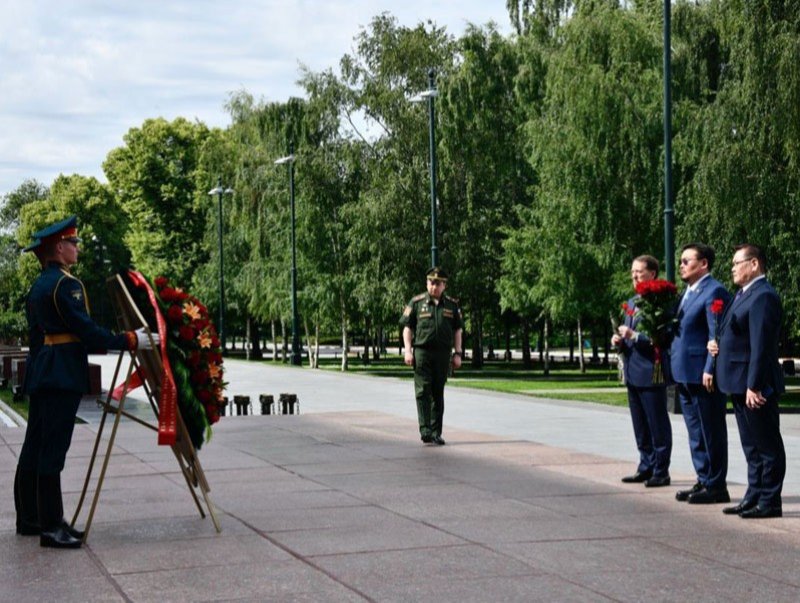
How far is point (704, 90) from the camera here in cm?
2909

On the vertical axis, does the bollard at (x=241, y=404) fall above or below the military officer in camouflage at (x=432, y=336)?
below

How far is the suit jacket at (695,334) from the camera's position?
9852mm

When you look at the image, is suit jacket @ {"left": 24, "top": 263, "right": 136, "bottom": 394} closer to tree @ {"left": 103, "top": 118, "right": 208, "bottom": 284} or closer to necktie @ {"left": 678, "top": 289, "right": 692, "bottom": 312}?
necktie @ {"left": 678, "top": 289, "right": 692, "bottom": 312}

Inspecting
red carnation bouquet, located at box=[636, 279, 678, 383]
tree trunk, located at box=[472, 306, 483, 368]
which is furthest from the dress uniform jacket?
tree trunk, located at box=[472, 306, 483, 368]

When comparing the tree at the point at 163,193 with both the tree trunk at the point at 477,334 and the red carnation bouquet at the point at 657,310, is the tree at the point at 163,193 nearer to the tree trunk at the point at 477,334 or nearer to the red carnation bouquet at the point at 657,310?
the tree trunk at the point at 477,334

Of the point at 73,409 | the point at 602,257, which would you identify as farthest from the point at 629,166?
the point at 73,409

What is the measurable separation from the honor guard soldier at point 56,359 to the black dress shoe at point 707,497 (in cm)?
417

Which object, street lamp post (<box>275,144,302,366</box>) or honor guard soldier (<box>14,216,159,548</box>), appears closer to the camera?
honor guard soldier (<box>14,216,159,548</box>)

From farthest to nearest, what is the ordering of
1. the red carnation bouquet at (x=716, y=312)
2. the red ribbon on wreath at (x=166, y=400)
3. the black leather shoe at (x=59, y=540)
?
the red carnation bouquet at (x=716, y=312), the red ribbon on wreath at (x=166, y=400), the black leather shoe at (x=59, y=540)

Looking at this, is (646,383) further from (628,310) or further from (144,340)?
(144,340)

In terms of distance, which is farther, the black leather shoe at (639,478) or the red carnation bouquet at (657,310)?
the black leather shoe at (639,478)

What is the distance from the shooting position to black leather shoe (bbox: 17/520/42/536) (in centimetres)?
871

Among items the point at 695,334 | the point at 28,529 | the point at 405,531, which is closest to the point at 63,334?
the point at 28,529

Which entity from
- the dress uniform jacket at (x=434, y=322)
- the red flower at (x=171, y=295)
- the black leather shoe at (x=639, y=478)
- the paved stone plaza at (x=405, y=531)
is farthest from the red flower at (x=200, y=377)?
the dress uniform jacket at (x=434, y=322)
